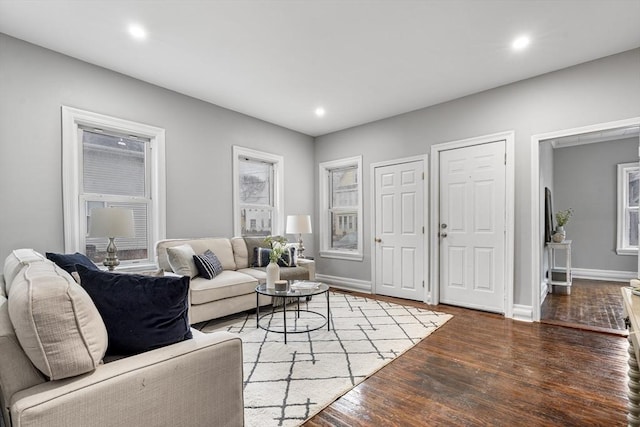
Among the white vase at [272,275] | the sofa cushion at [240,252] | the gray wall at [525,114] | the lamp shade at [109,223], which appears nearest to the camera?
the lamp shade at [109,223]

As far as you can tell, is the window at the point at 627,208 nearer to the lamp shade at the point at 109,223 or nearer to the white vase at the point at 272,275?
the white vase at the point at 272,275

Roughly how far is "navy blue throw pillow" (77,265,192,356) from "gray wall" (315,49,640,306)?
3638 mm

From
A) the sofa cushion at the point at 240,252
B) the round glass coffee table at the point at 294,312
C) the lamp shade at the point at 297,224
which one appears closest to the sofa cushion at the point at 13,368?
the round glass coffee table at the point at 294,312

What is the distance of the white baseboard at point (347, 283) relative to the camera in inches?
195

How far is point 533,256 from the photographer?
3.44 meters

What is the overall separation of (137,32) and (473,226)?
4075 millimetres

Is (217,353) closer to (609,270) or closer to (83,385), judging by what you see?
(83,385)

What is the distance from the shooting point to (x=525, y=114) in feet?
11.4

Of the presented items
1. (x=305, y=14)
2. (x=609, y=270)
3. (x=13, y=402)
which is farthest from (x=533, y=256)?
(x=13, y=402)

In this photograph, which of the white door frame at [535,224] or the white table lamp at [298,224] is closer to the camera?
the white door frame at [535,224]

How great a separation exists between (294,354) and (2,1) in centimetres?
344

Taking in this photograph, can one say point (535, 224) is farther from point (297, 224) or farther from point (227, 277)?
point (227, 277)

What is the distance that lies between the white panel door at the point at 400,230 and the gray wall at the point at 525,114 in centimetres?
34

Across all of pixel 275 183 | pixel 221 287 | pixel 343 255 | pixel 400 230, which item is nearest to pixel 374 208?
pixel 400 230
